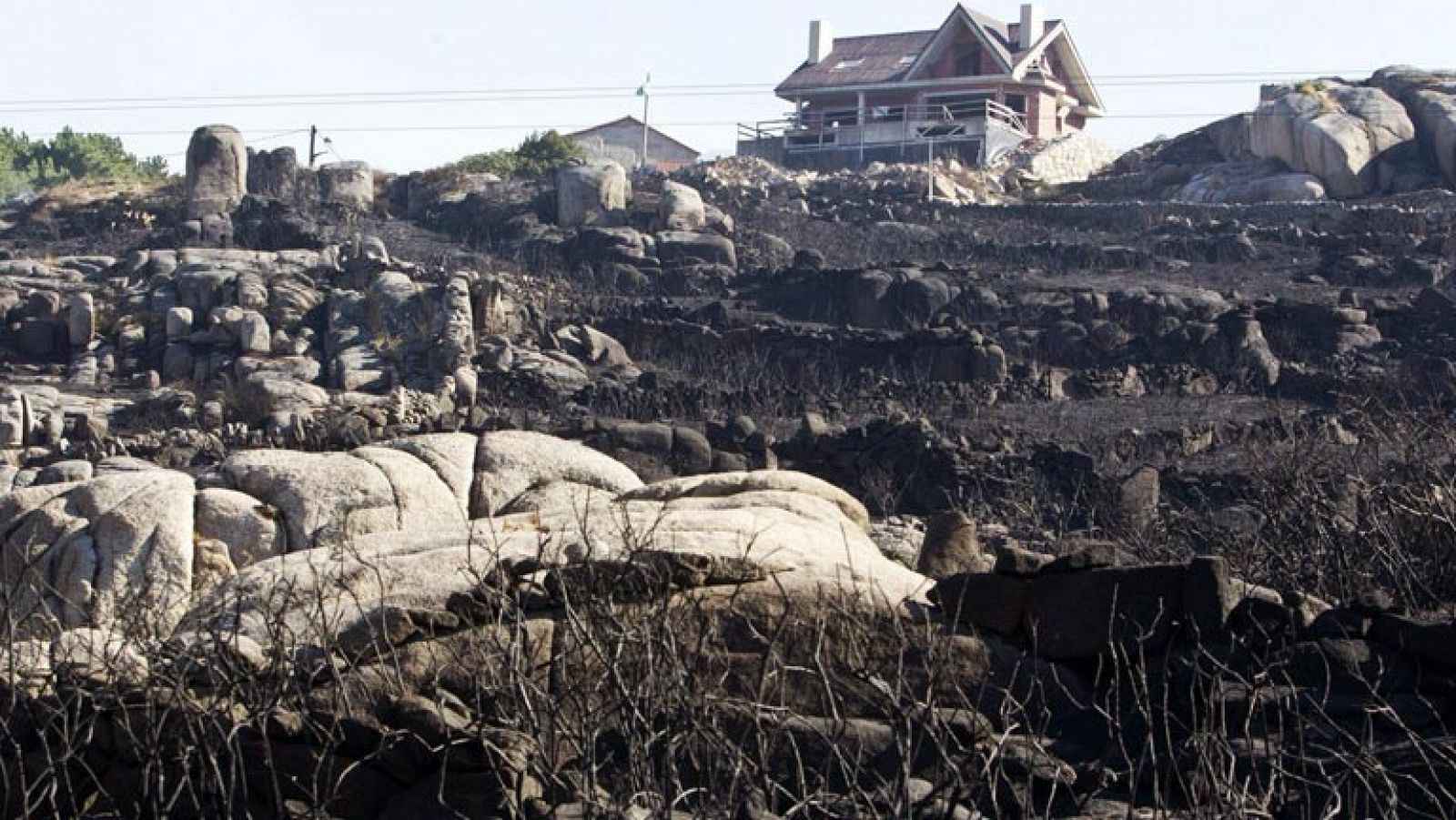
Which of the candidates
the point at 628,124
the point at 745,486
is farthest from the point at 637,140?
the point at 745,486

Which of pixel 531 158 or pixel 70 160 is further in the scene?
pixel 70 160

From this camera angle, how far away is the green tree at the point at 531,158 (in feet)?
179

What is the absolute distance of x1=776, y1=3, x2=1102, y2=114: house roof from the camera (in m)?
61.1

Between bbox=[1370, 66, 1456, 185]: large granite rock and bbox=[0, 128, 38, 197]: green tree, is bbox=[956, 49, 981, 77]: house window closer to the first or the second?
bbox=[1370, 66, 1456, 185]: large granite rock

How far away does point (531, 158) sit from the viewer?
56.9m

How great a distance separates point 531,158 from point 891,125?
10602mm

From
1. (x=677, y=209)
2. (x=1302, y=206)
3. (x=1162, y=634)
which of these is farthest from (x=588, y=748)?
(x=1302, y=206)

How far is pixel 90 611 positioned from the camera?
11664 millimetres

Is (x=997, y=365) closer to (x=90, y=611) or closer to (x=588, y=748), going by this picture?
(x=90, y=611)

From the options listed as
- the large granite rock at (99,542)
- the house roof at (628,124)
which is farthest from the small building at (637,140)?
the large granite rock at (99,542)

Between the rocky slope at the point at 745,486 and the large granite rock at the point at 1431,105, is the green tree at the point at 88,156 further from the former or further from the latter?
the large granite rock at the point at 1431,105

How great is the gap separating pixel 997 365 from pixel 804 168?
90.0 ft

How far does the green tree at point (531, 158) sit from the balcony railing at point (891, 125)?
7302mm

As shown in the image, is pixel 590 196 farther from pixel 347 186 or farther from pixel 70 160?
pixel 70 160
